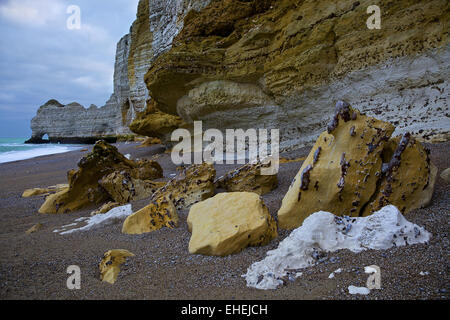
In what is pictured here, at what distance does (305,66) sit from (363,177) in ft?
13.2

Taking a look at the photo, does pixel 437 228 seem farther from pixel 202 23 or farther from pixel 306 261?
pixel 202 23

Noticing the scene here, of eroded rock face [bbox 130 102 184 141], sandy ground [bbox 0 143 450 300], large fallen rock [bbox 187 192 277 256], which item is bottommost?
sandy ground [bbox 0 143 450 300]

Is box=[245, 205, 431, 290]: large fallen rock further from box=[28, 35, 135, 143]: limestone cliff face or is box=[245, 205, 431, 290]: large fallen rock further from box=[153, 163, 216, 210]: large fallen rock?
box=[28, 35, 135, 143]: limestone cliff face

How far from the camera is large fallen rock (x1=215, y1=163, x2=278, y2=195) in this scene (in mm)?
3223

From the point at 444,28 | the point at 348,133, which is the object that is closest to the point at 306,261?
the point at 348,133

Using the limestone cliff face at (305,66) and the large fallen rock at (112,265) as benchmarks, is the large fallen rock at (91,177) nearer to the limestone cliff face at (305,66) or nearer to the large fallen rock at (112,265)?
the large fallen rock at (112,265)

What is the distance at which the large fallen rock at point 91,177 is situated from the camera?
3.59 meters

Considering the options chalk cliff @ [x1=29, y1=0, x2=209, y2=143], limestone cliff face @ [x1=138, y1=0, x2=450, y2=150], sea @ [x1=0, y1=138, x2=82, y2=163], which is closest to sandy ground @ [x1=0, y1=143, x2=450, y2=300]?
limestone cliff face @ [x1=138, y1=0, x2=450, y2=150]

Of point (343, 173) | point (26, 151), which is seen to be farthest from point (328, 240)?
point (26, 151)

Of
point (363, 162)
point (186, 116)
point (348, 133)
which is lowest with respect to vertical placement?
point (363, 162)

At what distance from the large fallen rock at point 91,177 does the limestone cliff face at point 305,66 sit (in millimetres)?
2787

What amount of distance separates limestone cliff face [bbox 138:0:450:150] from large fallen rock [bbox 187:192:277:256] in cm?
339

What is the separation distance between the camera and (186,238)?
2064 millimetres

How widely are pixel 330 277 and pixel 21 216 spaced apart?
3.87m
